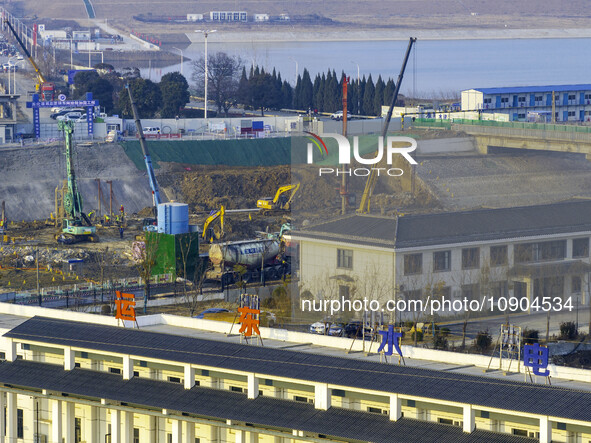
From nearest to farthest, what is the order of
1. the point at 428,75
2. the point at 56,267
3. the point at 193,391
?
the point at 193,391
the point at 56,267
the point at 428,75

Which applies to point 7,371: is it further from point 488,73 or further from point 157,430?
point 488,73

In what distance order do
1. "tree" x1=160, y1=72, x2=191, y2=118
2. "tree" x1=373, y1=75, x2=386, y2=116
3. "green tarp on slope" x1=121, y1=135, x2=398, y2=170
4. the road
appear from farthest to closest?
"tree" x1=373, y1=75, x2=386, y2=116
"tree" x1=160, y1=72, x2=191, y2=118
"green tarp on slope" x1=121, y1=135, x2=398, y2=170
the road

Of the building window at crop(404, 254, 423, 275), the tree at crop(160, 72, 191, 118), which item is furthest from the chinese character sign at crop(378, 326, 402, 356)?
the tree at crop(160, 72, 191, 118)

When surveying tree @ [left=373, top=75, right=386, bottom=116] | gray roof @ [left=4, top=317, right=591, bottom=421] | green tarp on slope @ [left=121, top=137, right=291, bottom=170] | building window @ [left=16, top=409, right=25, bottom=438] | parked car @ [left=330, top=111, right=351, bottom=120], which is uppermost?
tree @ [left=373, top=75, right=386, bottom=116]

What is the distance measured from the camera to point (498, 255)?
183 ft

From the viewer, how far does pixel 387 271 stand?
54.4 m

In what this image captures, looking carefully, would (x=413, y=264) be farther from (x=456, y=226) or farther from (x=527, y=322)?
(x=527, y=322)

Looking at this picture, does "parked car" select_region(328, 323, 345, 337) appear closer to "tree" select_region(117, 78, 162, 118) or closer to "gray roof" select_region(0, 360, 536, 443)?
"gray roof" select_region(0, 360, 536, 443)

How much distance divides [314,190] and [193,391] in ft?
85.1

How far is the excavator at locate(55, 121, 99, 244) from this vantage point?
247ft

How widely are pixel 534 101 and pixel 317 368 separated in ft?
219

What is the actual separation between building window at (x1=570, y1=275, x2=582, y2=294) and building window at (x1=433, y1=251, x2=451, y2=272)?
5.26m

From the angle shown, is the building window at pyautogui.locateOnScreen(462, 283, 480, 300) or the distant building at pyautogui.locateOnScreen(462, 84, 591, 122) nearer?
the building window at pyautogui.locateOnScreen(462, 283, 480, 300)

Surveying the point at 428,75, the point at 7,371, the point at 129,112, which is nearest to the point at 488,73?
the point at 428,75
